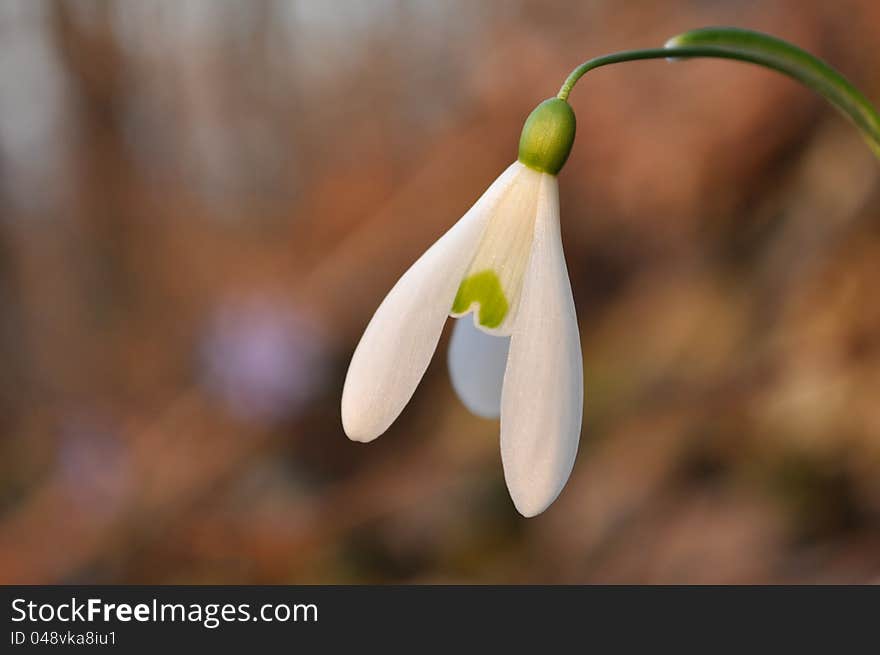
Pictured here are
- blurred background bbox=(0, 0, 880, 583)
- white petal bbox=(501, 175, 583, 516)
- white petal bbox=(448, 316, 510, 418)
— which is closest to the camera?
white petal bbox=(501, 175, 583, 516)

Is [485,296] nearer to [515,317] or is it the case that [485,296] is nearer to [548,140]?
[515,317]

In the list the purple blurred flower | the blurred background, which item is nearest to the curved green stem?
the blurred background

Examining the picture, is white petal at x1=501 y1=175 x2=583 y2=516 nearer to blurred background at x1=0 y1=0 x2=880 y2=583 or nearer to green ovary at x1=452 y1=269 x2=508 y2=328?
green ovary at x1=452 y1=269 x2=508 y2=328

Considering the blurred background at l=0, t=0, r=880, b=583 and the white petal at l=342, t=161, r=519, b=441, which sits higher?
the blurred background at l=0, t=0, r=880, b=583

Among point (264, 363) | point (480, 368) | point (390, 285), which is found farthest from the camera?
point (264, 363)

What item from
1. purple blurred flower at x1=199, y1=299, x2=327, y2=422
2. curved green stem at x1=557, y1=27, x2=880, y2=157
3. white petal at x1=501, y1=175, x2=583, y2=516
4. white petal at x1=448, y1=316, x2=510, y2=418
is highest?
purple blurred flower at x1=199, y1=299, x2=327, y2=422

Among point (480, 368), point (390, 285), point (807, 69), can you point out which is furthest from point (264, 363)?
point (807, 69)
